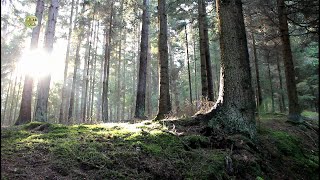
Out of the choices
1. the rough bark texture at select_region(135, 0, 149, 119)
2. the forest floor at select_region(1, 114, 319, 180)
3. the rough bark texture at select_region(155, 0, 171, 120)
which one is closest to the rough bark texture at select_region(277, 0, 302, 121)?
the forest floor at select_region(1, 114, 319, 180)

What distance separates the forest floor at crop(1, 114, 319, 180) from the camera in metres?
3.53

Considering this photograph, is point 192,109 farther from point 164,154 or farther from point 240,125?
point 164,154

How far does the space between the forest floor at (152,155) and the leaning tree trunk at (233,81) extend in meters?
0.33

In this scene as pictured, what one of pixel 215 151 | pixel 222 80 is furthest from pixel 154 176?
pixel 222 80

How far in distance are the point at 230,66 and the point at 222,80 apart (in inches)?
14.6

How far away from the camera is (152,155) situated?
4219 mm

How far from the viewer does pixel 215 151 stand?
15.8 ft

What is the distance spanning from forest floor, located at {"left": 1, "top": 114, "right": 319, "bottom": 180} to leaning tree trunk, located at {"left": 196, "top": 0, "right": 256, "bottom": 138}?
0.33 m

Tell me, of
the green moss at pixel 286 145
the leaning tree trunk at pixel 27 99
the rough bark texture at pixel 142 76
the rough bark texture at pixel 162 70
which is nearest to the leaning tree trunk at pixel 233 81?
the green moss at pixel 286 145

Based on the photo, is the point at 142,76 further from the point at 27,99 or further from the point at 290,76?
the point at 290,76

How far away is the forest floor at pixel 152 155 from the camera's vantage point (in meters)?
3.53

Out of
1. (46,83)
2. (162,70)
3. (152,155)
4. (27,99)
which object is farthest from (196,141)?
(46,83)

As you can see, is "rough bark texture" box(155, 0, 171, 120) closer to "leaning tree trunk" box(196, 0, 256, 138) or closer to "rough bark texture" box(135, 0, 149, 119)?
"leaning tree trunk" box(196, 0, 256, 138)

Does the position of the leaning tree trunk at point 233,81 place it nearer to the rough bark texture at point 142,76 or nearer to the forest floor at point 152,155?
the forest floor at point 152,155
